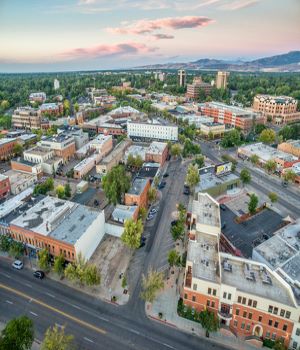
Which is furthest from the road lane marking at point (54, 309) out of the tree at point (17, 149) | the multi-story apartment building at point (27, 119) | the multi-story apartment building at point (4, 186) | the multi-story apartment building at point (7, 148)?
the multi-story apartment building at point (27, 119)

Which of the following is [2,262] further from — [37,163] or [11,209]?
[37,163]

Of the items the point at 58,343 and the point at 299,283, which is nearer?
the point at 58,343

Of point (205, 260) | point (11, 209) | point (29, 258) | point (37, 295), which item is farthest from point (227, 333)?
point (11, 209)

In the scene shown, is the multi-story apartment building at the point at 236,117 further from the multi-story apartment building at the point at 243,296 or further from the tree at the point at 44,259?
the tree at the point at 44,259

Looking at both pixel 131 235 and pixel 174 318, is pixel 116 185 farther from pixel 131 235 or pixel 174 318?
pixel 174 318

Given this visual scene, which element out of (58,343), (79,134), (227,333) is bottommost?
(227,333)

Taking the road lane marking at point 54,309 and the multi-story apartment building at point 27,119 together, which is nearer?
the road lane marking at point 54,309

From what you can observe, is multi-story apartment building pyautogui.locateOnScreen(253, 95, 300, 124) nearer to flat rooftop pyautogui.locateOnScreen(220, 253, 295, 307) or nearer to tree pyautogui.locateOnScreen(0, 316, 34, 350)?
flat rooftop pyautogui.locateOnScreen(220, 253, 295, 307)
